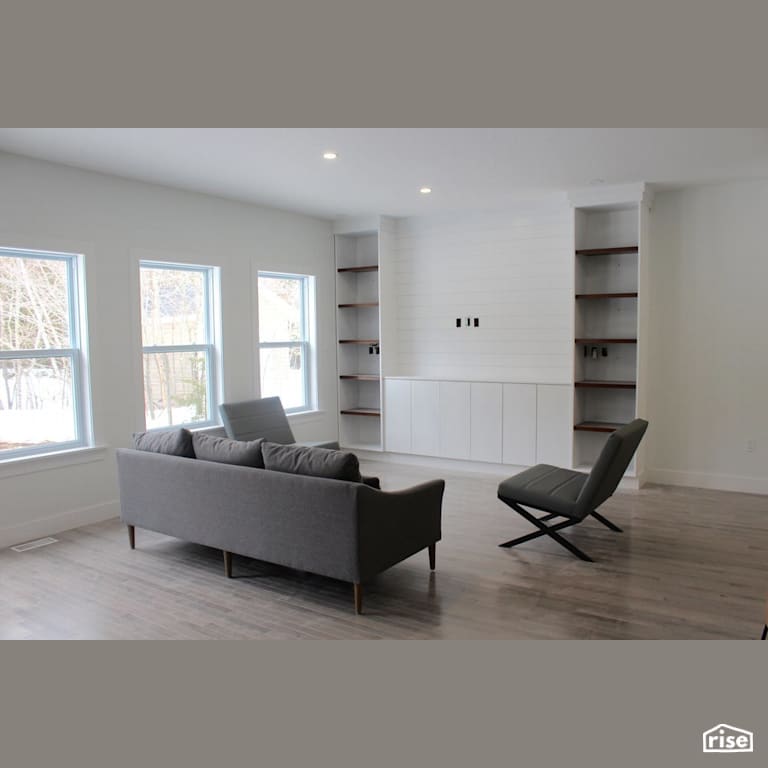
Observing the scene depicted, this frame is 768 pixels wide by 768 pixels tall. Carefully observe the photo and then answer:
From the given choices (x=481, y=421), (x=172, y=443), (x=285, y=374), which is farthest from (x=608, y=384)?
(x=172, y=443)

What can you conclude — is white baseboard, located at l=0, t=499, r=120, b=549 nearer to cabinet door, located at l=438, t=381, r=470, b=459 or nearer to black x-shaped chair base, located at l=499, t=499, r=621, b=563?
black x-shaped chair base, located at l=499, t=499, r=621, b=563

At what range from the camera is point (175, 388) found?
18.4ft

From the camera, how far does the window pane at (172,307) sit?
536 cm

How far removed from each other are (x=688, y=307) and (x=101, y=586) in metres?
5.09

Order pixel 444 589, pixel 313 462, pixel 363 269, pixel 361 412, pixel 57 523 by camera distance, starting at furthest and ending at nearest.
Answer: pixel 361 412 < pixel 363 269 < pixel 57 523 < pixel 444 589 < pixel 313 462

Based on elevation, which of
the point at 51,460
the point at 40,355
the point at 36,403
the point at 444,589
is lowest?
the point at 444,589

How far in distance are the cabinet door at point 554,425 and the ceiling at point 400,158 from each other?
5.91 feet

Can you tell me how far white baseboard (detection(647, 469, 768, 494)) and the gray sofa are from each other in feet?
9.96

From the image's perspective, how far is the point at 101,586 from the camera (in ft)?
12.0

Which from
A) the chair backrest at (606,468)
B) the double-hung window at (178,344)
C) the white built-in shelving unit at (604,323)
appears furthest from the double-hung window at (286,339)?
the chair backrest at (606,468)

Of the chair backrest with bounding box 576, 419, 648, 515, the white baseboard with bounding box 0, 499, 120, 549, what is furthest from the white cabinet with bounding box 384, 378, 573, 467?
the white baseboard with bounding box 0, 499, 120, 549

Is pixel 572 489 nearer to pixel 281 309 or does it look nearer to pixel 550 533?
pixel 550 533

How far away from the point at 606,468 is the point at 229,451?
7.28 ft

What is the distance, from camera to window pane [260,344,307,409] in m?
6.60
